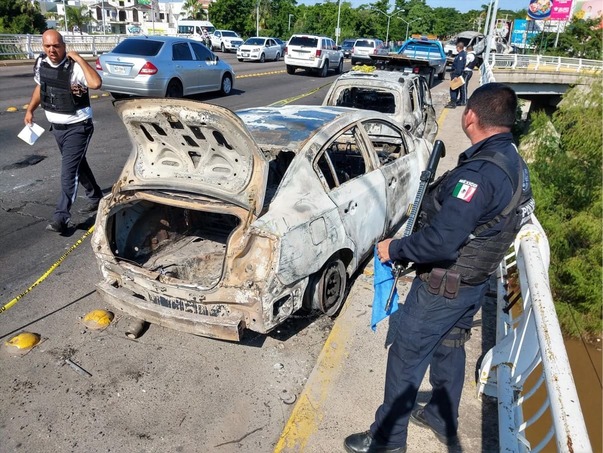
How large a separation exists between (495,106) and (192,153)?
225 cm

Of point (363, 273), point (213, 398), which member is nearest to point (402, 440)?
point (213, 398)

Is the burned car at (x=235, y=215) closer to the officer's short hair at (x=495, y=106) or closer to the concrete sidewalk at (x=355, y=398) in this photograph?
the concrete sidewalk at (x=355, y=398)

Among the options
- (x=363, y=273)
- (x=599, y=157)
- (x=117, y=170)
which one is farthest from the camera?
(x=599, y=157)

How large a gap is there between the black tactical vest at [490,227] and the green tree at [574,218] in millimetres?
5417

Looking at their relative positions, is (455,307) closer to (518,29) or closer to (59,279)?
(59,279)

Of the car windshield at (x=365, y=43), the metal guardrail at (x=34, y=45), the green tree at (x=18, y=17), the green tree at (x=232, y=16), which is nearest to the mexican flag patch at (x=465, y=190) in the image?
the metal guardrail at (x=34, y=45)

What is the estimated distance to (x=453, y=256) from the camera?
2373 mm

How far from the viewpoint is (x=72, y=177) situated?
5293 mm

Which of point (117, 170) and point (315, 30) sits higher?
point (315, 30)

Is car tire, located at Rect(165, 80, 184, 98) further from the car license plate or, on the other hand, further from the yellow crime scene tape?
the yellow crime scene tape

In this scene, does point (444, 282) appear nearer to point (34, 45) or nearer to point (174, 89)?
point (174, 89)

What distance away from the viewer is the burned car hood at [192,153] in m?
3.28

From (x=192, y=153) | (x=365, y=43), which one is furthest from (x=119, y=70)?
A: (x=365, y=43)

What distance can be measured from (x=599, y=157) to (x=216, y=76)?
10.5 m
